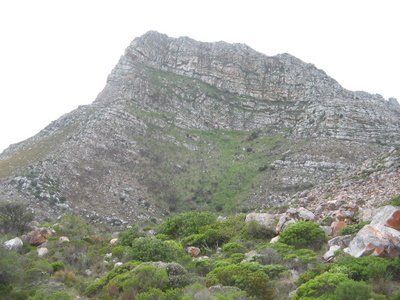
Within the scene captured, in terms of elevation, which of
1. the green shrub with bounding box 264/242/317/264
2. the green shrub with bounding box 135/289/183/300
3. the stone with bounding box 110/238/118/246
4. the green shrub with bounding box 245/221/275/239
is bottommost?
the stone with bounding box 110/238/118/246

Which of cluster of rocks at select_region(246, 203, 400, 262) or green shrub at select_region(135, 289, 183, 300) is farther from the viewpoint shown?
cluster of rocks at select_region(246, 203, 400, 262)

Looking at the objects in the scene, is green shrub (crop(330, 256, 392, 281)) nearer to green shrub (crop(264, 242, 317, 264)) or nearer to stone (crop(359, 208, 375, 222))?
green shrub (crop(264, 242, 317, 264))

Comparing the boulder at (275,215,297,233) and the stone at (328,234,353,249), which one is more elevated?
the stone at (328,234,353,249)

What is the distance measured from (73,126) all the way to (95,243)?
116 ft

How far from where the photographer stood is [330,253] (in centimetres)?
1858

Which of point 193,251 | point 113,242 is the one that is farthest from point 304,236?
point 113,242

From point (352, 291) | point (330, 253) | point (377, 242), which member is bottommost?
point (330, 253)

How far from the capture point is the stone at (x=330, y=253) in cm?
1827

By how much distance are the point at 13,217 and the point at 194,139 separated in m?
43.2

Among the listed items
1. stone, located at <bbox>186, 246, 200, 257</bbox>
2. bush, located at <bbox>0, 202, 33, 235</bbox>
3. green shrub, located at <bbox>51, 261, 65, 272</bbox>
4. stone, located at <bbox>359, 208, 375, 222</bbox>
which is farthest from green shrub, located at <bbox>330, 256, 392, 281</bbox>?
bush, located at <bbox>0, 202, 33, 235</bbox>

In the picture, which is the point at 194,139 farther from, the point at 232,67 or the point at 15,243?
the point at 15,243

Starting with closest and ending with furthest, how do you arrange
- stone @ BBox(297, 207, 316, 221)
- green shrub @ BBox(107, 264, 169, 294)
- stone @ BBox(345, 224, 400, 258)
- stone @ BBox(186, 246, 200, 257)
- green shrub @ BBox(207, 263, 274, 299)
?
1. green shrub @ BBox(207, 263, 274, 299)
2. stone @ BBox(345, 224, 400, 258)
3. green shrub @ BBox(107, 264, 169, 294)
4. stone @ BBox(186, 246, 200, 257)
5. stone @ BBox(297, 207, 316, 221)

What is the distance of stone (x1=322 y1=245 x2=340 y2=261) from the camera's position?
59.9 feet

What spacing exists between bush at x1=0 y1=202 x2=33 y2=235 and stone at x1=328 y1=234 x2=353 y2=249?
2364cm
